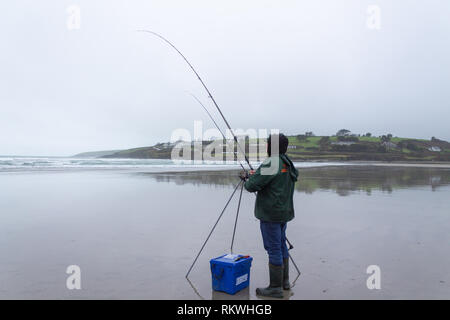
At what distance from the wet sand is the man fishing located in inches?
10.1

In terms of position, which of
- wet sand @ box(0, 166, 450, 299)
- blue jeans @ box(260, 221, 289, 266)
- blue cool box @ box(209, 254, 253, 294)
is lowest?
wet sand @ box(0, 166, 450, 299)

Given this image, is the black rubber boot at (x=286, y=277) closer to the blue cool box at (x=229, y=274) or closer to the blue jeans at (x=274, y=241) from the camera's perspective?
the blue jeans at (x=274, y=241)

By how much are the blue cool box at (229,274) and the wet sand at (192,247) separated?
0.34 ft

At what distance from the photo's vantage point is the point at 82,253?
4965 mm

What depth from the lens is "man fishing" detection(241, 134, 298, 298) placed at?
3.69 metres

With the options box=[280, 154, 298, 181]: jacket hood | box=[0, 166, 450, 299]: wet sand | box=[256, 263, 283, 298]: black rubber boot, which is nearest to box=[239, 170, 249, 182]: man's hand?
box=[280, 154, 298, 181]: jacket hood

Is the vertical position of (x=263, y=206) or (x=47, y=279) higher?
(x=263, y=206)

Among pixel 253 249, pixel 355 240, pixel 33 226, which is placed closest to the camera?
pixel 253 249

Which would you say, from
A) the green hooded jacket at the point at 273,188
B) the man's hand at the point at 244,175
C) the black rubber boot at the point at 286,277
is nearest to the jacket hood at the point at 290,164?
the green hooded jacket at the point at 273,188

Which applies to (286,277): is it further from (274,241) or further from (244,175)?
(244,175)

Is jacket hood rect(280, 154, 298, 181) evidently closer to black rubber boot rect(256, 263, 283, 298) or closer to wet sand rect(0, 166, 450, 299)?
black rubber boot rect(256, 263, 283, 298)

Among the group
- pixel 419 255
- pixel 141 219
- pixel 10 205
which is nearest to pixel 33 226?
pixel 141 219
